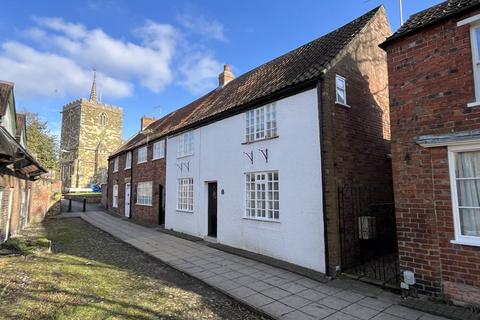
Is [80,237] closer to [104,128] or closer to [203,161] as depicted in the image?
[203,161]

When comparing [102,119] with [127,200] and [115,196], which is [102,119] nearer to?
[115,196]

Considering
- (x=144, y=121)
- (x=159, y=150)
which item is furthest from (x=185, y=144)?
(x=144, y=121)

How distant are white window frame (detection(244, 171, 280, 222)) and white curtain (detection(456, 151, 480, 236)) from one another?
4.56 meters

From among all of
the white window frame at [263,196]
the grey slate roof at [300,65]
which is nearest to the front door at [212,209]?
the white window frame at [263,196]

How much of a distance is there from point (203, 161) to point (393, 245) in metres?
7.96

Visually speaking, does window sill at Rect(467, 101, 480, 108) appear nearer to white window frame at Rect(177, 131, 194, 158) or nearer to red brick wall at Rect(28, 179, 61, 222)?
white window frame at Rect(177, 131, 194, 158)

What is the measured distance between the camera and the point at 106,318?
15.9 ft

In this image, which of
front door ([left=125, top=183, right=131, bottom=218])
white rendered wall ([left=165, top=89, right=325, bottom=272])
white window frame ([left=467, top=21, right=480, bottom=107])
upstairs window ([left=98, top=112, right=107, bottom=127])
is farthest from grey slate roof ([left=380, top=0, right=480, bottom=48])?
upstairs window ([left=98, top=112, right=107, bottom=127])

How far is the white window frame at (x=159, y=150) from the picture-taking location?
55.5 feet

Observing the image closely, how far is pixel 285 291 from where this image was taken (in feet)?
21.0

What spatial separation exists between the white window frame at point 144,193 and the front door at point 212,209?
6.88 m

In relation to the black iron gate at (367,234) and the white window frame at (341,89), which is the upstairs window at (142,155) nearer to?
the white window frame at (341,89)

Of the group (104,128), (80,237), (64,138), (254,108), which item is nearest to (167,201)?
(80,237)

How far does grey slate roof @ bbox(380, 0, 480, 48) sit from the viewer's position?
545 cm
